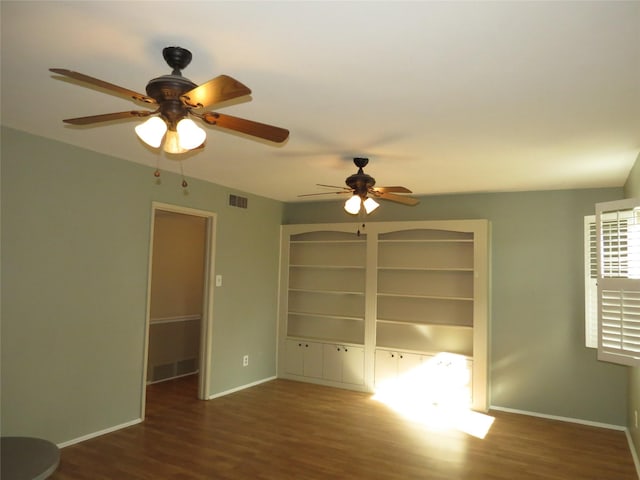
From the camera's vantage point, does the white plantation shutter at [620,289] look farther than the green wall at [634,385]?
No

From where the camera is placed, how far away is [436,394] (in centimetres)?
518

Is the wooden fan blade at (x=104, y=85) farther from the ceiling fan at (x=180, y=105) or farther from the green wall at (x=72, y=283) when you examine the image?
the green wall at (x=72, y=283)

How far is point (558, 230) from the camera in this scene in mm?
4930

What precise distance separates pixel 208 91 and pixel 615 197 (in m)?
4.66

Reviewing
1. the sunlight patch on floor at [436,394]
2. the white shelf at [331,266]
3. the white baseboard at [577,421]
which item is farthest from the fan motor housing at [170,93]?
the white baseboard at [577,421]

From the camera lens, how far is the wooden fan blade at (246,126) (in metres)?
2.04

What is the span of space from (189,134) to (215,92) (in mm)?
252

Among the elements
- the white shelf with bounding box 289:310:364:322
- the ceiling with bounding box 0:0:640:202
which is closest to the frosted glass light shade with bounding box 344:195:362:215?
the ceiling with bounding box 0:0:640:202

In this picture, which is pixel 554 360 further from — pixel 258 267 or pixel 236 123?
pixel 236 123

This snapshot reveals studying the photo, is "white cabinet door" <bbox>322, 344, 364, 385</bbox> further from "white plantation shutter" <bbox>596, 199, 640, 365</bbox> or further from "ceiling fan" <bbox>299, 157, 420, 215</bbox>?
"white plantation shutter" <bbox>596, 199, 640, 365</bbox>

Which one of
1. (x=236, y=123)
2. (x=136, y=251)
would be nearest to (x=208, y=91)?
(x=236, y=123)

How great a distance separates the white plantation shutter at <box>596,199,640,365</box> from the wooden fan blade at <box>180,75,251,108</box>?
267 centimetres

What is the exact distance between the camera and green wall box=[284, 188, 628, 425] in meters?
4.70

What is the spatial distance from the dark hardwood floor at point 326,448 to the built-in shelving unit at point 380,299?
2.60 ft
